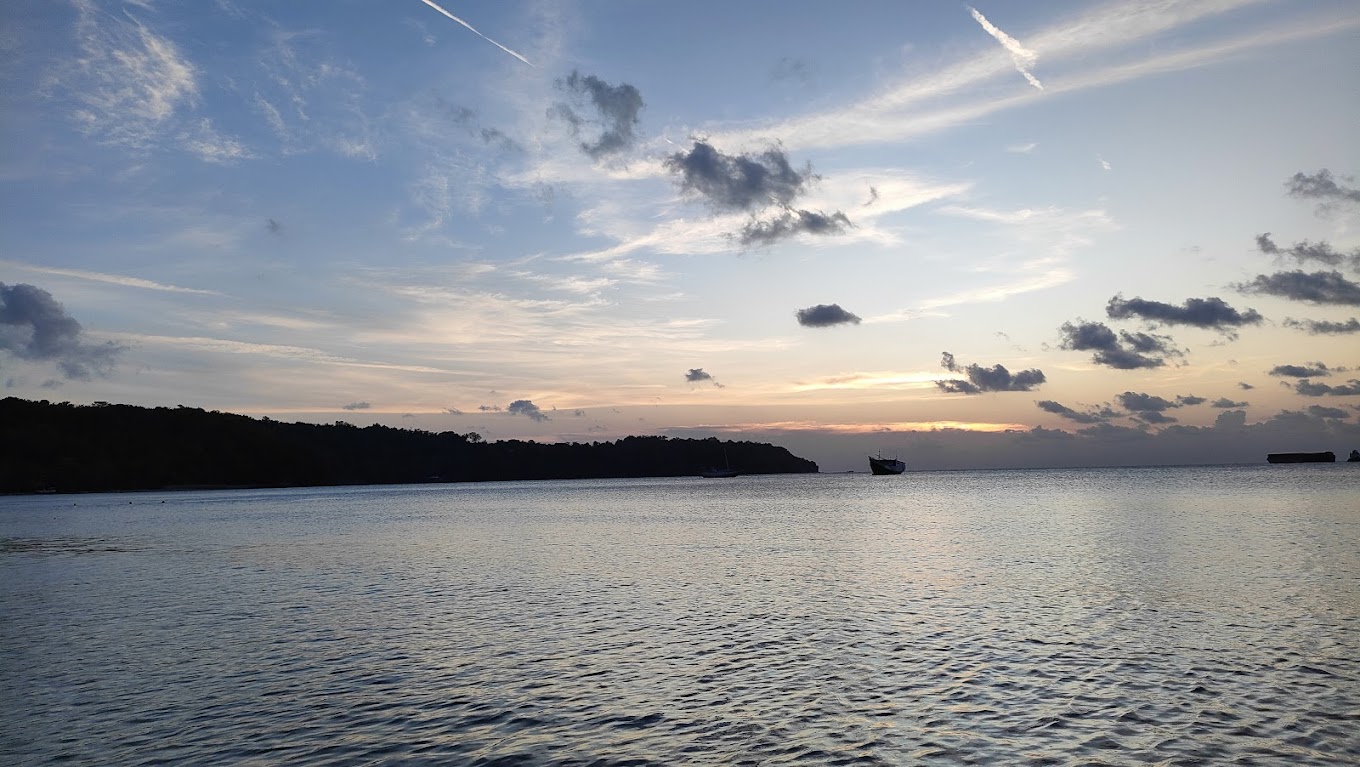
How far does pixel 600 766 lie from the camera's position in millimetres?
18422

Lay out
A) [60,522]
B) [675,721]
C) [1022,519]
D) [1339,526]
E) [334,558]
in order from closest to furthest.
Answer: [675,721], [334,558], [1339,526], [1022,519], [60,522]

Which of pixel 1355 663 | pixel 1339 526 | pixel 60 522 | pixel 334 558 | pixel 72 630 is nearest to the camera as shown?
pixel 1355 663

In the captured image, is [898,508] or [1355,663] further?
[898,508]

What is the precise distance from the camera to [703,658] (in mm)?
29016

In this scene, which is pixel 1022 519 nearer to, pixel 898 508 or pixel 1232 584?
pixel 898 508

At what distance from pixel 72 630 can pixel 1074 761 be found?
3951 centimetres

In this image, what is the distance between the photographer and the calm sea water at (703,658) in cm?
2002

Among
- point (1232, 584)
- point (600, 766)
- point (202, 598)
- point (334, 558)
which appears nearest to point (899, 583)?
point (1232, 584)

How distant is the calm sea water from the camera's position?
2002 centimetres

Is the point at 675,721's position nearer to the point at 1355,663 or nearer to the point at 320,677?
the point at 320,677

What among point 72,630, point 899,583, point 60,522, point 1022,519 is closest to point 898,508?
point 1022,519

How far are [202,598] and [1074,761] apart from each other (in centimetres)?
4486

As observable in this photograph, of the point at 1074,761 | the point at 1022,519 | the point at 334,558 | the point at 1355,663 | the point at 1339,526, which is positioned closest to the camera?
the point at 1074,761

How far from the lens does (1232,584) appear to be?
142 ft
